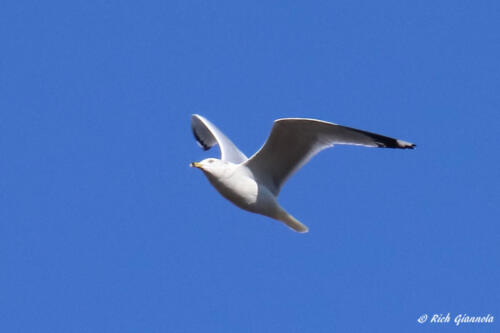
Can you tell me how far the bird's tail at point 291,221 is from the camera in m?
7.92

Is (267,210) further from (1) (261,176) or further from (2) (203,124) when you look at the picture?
(2) (203,124)

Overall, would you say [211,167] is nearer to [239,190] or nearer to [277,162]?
[239,190]

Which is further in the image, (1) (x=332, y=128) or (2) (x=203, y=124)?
(2) (x=203, y=124)

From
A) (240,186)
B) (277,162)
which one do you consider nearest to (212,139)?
(277,162)

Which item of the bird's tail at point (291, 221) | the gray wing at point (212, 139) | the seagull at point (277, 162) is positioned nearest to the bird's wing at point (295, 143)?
the seagull at point (277, 162)

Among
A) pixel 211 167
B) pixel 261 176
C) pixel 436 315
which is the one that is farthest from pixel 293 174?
pixel 436 315

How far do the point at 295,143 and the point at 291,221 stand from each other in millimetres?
885

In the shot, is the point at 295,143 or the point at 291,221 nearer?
the point at 295,143

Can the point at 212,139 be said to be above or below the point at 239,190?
above

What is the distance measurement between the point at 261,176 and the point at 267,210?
35 centimetres

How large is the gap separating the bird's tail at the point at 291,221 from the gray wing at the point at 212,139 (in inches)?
35.4

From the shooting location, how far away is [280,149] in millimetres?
7680

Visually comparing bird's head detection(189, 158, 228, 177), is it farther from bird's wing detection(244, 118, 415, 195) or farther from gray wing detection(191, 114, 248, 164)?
gray wing detection(191, 114, 248, 164)

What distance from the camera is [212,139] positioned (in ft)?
33.3
